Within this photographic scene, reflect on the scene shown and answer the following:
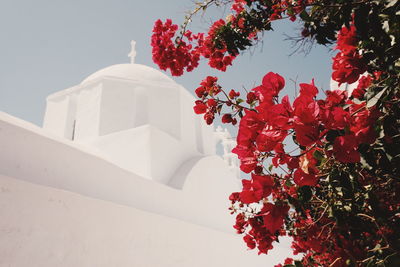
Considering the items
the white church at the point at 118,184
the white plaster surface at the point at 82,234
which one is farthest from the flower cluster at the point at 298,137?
the white plaster surface at the point at 82,234

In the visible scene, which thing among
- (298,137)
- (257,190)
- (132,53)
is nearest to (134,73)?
(132,53)

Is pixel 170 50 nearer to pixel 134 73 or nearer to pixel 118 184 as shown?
pixel 118 184

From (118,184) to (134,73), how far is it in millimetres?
5075

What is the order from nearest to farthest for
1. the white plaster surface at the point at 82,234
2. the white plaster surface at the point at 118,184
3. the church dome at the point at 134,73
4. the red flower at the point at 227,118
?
1. the red flower at the point at 227,118
2. the white plaster surface at the point at 82,234
3. the white plaster surface at the point at 118,184
4. the church dome at the point at 134,73

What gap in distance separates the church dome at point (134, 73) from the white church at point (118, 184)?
3 centimetres

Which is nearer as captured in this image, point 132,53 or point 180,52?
point 180,52

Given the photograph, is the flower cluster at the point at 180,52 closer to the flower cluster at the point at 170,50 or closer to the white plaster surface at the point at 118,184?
the flower cluster at the point at 170,50

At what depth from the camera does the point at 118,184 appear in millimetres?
5207

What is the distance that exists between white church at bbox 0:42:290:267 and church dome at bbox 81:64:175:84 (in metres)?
0.03

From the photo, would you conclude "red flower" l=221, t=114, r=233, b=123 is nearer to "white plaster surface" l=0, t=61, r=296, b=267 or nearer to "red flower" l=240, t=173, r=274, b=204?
"red flower" l=240, t=173, r=274, b=204

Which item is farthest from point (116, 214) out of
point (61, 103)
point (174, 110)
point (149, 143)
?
point (61, 103)

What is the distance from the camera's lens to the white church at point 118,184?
3.62 m

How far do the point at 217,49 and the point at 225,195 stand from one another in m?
7.01

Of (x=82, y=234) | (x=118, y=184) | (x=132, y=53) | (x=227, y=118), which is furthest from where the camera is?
(x=132, y=53)
